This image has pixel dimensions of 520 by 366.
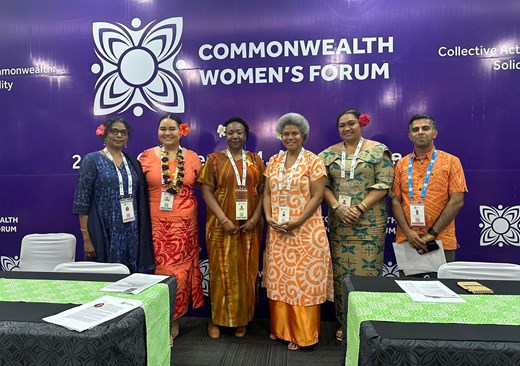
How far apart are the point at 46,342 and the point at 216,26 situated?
2.74 m

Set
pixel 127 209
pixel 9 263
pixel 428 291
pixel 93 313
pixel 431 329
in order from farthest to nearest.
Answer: pixel 9 263, pixel 127 209, pixel 428 291, pixel 93 313, pixel 431 329

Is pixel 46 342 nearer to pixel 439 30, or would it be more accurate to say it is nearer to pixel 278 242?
pixel 278 242

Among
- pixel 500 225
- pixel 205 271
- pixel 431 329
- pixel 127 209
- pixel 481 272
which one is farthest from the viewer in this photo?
pixel 205 271

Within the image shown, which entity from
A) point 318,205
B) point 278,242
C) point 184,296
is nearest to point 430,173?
point 318,205

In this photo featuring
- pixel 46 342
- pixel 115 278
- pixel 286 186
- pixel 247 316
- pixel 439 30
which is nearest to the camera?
pixel 46 342

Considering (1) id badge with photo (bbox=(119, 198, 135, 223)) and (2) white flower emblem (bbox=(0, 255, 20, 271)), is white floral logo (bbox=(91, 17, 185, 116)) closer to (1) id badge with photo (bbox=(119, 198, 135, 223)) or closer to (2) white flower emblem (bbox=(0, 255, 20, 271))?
(1) id badge with photo (bbox=(119, 198, 135, 223))

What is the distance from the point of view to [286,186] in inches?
95.7

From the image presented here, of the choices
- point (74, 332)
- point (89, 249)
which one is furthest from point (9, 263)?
point (74, 332)

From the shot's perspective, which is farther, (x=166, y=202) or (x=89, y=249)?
(x=166, y=202)

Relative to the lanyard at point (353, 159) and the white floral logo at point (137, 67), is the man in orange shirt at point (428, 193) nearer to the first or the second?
the lanyard at point (353, 159)

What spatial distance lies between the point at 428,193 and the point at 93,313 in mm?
2180

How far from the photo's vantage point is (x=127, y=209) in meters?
2.50

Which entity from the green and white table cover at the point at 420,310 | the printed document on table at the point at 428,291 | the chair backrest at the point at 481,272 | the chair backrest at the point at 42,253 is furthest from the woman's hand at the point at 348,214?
the chair backrest at the point at 42,253

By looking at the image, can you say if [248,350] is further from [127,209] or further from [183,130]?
[183,130]
